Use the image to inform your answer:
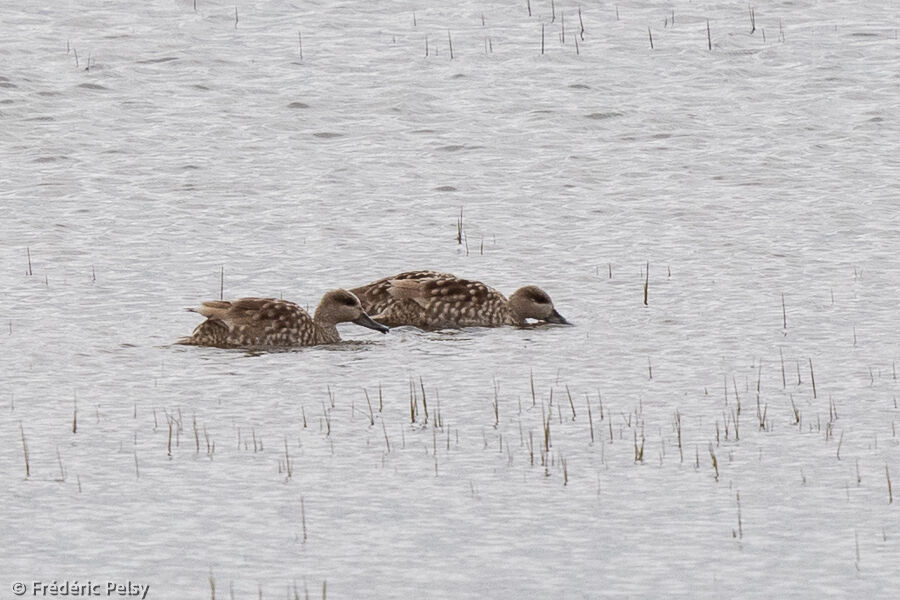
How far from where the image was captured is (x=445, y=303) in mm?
13930

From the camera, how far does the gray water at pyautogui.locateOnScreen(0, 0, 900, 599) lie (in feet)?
27.7

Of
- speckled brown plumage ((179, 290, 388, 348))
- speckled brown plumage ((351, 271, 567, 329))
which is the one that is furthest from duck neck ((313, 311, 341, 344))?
Answer: speckled brown plumage ((351, 271, 567, 329))

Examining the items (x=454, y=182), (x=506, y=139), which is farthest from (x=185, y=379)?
(x=506, y=139)

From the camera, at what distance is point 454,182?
18.8 meters

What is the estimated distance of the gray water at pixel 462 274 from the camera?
27.7 feet

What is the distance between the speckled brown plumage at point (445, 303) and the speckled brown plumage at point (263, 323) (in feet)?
2.61

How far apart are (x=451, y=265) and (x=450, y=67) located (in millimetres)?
8504

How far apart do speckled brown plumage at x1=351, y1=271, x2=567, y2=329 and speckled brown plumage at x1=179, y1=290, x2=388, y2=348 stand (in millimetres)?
796

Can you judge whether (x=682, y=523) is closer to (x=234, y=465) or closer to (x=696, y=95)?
(x=234, y=465)

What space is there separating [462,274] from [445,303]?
1.65 meters

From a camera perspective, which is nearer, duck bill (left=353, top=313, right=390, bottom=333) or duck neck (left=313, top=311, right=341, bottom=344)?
duck neck (left=313, top=311, right=341, bottom=344)

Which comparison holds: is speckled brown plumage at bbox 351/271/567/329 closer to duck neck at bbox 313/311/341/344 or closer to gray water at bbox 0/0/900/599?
gray water at bbox 0/0/900/599

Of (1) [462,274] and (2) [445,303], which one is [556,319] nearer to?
(2) [445,303]

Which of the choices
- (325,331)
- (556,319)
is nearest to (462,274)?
(556,319)
